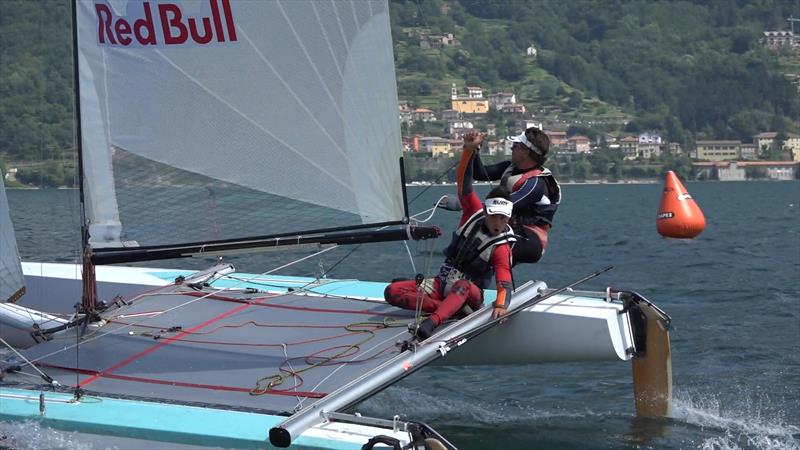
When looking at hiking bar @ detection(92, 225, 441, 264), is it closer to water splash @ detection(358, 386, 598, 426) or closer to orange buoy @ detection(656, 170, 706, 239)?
water splash @ detection(358, 386, 598, 426)

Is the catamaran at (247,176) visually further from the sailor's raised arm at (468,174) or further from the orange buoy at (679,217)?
the orange buoy at (679,217)

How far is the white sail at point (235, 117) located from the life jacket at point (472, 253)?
0.34 m

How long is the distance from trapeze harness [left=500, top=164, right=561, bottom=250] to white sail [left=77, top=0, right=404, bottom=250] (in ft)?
2.00

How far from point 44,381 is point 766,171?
72.3 meters

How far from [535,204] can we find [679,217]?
1868 mm

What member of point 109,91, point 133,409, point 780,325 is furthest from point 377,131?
point 780,325

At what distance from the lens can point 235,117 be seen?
6.27 metres

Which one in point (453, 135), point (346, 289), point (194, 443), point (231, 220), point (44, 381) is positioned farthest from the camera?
→ point (453, 135)

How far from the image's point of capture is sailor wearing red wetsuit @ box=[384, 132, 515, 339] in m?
5.95

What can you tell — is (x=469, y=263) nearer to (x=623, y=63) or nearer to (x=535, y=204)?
(x=535, y=204)

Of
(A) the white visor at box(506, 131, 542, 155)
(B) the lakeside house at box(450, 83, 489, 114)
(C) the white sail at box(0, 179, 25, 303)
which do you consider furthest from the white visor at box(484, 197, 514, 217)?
(B) the lakeside house at box(450, 83, 489, 114)

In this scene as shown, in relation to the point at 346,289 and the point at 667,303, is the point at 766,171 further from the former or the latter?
the point at 346,289

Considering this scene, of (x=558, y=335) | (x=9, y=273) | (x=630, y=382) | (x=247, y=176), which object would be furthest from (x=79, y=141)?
(x=630, y=382)

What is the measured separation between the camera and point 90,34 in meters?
6.24
